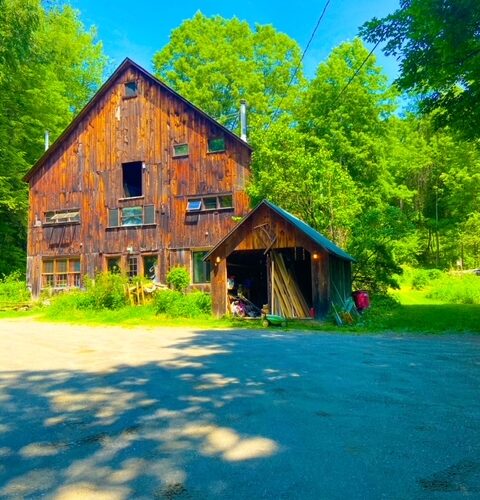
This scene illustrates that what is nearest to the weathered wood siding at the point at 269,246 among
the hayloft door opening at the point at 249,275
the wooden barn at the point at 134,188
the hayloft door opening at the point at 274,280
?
the hayloft door opening at the point at 274,280

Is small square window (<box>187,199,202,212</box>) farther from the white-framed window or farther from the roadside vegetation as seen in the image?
the roadside vegetation

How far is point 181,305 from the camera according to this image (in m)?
17.7

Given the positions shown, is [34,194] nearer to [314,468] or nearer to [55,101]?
[55,101]

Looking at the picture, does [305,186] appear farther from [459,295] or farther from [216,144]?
[459,295]

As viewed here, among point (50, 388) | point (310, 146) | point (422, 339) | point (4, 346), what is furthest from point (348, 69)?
point (50, 388)

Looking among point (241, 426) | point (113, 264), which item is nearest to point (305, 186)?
point (113, 264)

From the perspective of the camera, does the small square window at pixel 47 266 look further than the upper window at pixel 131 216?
Yes

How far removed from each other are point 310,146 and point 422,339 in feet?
73.6

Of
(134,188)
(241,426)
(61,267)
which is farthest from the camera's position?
(134,188)

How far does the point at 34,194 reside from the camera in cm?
2623

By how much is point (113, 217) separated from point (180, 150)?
5105 millimetres

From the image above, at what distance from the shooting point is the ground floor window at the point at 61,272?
82.2 ft

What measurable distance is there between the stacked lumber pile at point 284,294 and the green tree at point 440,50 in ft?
24.3

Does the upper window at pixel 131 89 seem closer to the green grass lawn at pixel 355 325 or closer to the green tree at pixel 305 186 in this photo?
the green tree at pixel 305 186
